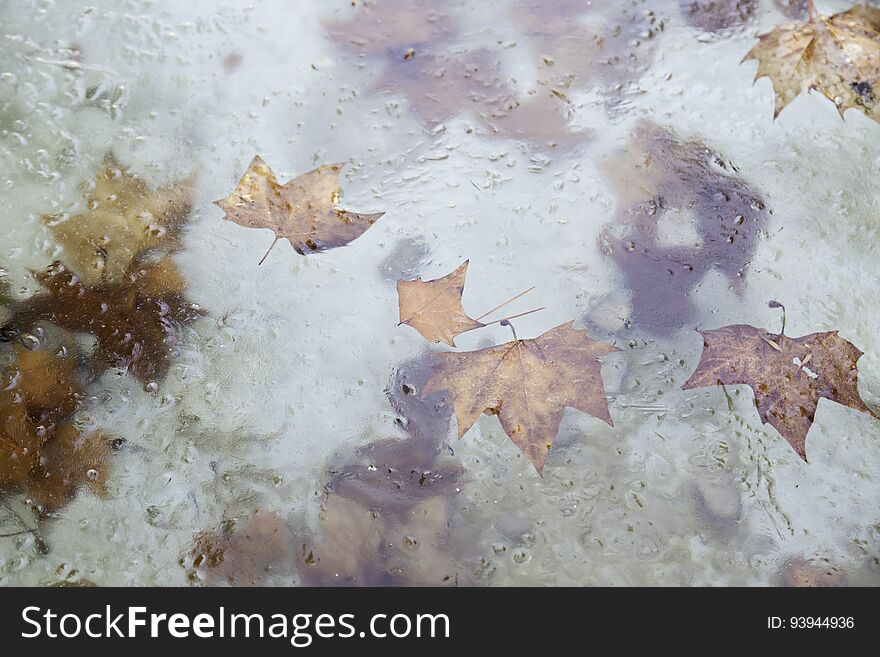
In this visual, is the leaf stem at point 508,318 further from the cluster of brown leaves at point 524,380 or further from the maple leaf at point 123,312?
the maple leaf at point 123,312

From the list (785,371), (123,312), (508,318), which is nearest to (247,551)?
(123,312)

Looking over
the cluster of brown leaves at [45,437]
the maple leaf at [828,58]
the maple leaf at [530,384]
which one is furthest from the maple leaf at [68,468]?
the maple leaf at [828,58]

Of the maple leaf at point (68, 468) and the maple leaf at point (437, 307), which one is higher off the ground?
the maple leaf at point (437, 307)

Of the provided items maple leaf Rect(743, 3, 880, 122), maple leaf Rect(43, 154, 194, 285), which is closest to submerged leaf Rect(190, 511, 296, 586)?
maple leaf Rect(43, 154, 194, 285)

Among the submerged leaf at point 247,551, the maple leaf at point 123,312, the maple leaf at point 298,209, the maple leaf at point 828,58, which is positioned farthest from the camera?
the maple leaf at point 828,58

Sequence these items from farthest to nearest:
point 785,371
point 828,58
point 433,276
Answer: point 828,58 < point 433,276 < point 785,371

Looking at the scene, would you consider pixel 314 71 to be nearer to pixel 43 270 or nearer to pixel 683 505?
pixel 43 270

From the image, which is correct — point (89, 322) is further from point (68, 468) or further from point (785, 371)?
point (785, 371)
